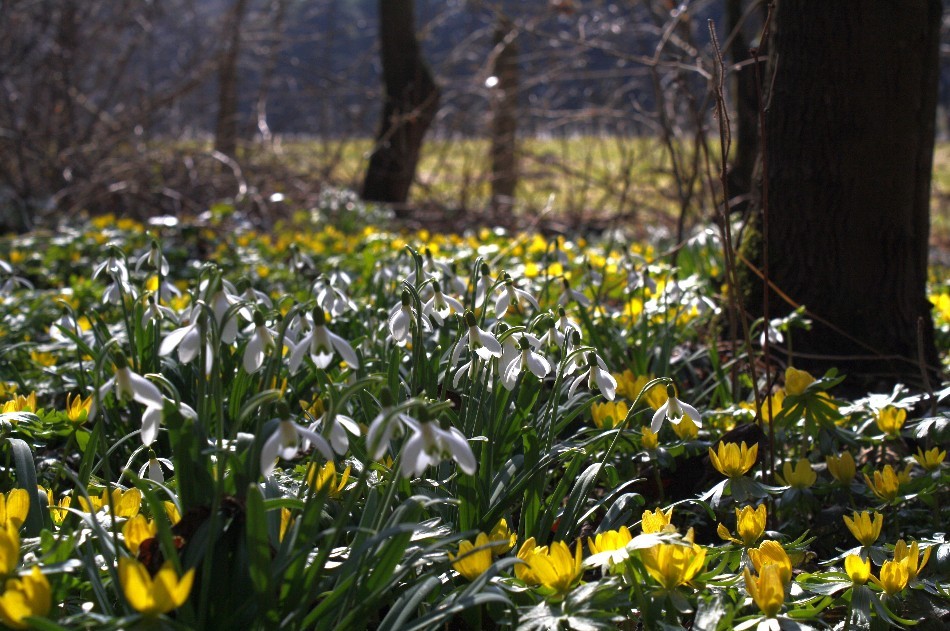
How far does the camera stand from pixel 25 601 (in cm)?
113

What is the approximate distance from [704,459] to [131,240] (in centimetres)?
401

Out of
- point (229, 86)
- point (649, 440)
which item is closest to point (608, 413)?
point (649, 440)

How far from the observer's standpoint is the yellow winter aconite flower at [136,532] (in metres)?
1.38

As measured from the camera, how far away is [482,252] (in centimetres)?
366

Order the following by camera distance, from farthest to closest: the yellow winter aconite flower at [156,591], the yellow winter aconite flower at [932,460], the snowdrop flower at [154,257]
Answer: the snowdrop flower at [154,257] < the yellow winter aconite flower at [932,460] < the yellow winter aconite flower at [156,591]

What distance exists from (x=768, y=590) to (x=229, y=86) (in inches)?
440

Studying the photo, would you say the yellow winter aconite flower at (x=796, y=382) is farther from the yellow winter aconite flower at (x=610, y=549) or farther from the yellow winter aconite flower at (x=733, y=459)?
the yellow winter aconite flower at (x=610, y=549)

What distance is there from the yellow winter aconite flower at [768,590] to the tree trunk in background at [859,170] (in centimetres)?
171

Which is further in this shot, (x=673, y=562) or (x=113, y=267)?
(x=113, y=267)

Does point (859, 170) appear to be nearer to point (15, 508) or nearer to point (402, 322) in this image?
point (402, 322)

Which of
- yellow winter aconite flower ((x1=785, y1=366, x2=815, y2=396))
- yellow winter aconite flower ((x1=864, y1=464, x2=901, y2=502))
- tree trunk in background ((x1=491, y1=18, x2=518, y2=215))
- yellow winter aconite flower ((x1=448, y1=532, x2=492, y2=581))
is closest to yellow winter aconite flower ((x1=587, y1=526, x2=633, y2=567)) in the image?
yellow winter aconite flower ((x1=448, y1=532, x2=492, y2=581))

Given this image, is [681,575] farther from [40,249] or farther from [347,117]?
[347,117]

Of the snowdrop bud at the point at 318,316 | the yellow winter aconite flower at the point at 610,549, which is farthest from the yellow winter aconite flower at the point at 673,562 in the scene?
the snowdrop bud at the point at 318,316

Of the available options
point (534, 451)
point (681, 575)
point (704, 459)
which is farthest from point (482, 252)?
point (681, 575)
